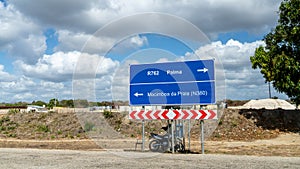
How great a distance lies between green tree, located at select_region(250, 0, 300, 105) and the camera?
2438 centimetres

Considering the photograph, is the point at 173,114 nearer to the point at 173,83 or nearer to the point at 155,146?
the point at 173,83

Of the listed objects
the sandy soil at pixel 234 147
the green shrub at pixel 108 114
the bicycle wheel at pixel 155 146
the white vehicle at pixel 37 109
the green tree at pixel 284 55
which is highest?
the green tree at pixel 284 55

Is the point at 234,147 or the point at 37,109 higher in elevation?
the point at 37,109

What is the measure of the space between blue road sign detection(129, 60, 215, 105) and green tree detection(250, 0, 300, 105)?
40.2ft

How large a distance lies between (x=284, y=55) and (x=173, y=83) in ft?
43.6

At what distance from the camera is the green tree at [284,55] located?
24375 millimetres

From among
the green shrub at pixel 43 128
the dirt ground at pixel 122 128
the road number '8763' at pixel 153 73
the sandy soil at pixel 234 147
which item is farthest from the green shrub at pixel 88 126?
the road number '8763' at pixel 153 73

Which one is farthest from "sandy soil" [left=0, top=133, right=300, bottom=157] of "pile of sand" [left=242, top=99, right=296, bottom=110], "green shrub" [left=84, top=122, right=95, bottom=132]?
"pile of sand" [left=242, top=99, right=296, bottom=110]

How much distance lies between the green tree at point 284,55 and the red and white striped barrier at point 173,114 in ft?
40.4

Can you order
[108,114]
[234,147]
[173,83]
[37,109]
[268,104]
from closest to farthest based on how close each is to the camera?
[173,83] → [234,147] → [108,114] → [268,104] → [37,109]

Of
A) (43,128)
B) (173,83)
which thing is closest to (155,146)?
(173,83)

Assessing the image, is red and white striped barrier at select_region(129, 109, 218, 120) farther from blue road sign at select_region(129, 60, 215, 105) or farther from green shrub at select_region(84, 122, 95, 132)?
green shrub at select_region(84, 122, 95, 132)

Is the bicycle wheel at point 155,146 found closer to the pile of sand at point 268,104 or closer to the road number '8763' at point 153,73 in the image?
the road number '8763' at point 153,73

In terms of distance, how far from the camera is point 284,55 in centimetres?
2484
